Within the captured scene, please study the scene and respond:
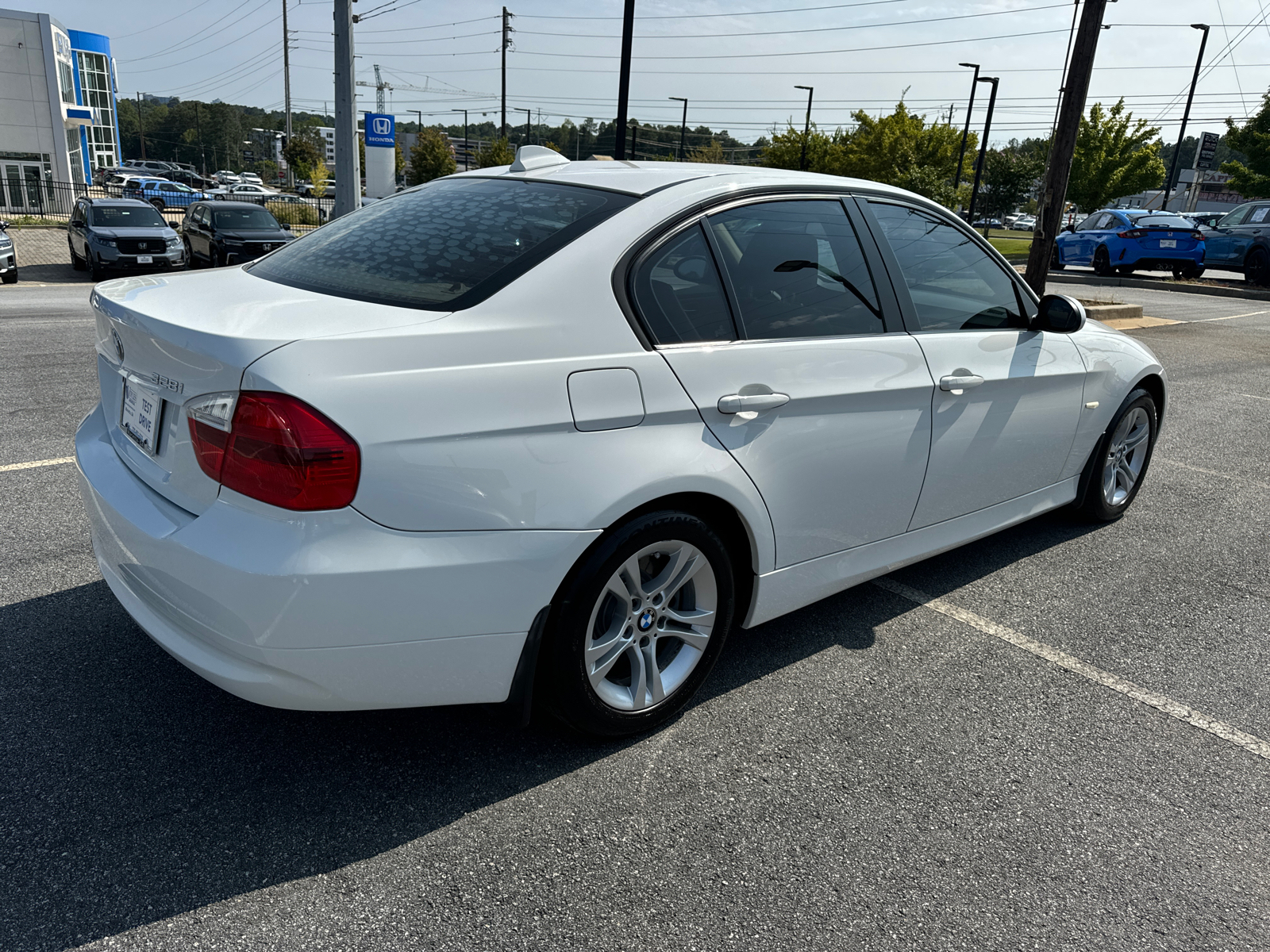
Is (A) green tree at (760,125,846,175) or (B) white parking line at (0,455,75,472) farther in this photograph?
(A) green tree at (760,125,846,175)

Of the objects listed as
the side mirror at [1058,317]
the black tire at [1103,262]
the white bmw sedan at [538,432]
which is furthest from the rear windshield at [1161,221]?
the white bmw sedan at [538,432]

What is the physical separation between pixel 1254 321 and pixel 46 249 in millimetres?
27192

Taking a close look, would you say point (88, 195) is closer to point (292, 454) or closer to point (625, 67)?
point (625, 67)

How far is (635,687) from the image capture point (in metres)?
2.79

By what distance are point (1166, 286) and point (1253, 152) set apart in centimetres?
1465

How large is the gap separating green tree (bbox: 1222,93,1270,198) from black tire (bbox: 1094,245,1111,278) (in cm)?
1351

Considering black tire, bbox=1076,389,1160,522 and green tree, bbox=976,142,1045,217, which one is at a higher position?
green tree, bbox=976,142,1045,217

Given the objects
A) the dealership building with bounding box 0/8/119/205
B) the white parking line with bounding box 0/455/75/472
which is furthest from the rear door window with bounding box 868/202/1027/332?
the dealership building with bounding box 0/8/119/205

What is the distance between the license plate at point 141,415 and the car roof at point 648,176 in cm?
143

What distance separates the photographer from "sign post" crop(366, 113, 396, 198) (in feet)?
79.0

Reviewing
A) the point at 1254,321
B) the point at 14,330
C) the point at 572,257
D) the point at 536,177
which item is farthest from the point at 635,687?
the point at 1254,321

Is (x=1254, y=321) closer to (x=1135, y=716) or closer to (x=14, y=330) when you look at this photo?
(x=1135, y=716)

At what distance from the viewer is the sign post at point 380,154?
2409 centimetres

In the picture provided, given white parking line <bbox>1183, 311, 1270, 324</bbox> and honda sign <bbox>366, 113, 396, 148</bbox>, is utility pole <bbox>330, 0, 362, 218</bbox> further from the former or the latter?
white parking line <bbox>1183, 311, 1270, 324</bbox>
